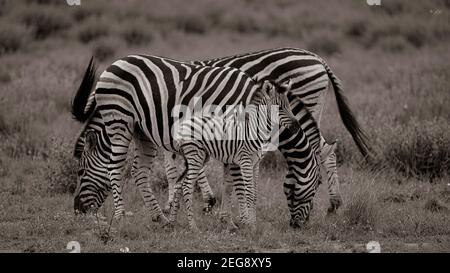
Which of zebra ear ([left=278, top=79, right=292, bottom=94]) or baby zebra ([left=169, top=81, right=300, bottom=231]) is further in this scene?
zebra ear ([left=278, top=79, right=292, bottom=94])

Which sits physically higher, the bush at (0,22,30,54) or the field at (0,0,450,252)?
the bush at (0,22,30,54)

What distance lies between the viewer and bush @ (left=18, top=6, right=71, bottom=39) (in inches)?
685

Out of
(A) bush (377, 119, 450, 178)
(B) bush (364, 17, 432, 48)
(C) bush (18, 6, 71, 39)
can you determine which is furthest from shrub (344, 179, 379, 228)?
(C) bush (18, 6, 71, 39)

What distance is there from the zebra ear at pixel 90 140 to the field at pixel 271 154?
0.77m

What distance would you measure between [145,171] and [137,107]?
85 centimetres

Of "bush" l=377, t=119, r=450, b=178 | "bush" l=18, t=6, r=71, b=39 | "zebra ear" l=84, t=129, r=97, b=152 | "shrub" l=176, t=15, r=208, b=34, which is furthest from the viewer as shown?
"shrub" l=176, t=15, r=208, b=34

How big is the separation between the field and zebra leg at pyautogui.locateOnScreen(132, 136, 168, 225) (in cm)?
19

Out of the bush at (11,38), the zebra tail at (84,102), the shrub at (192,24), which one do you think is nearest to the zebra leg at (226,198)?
the zebra tail at (84,102)


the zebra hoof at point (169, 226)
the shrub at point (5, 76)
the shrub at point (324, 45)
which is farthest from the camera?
the shrub at point (324, 45)

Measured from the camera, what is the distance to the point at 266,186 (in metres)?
9.93

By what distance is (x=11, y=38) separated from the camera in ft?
53.9

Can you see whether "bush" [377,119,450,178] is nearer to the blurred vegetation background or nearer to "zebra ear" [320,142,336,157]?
the blurred vegetation background

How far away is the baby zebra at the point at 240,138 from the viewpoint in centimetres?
768

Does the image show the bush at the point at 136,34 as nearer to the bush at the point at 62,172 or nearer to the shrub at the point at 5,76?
the shrub at the point at 5,76
